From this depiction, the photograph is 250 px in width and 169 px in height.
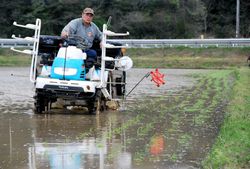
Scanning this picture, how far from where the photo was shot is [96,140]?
30.5ft

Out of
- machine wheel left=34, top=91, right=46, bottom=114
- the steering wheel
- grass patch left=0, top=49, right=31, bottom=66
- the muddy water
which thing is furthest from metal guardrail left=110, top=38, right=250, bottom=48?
machine wheel left=34, top=91, right=46, bottom=114

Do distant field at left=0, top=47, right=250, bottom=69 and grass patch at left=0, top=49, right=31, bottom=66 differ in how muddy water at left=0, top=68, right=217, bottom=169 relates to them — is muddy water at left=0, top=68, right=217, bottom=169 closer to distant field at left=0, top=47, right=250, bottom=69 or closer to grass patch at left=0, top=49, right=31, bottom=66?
distant field at left=0, top=47, right=250, bottom=69

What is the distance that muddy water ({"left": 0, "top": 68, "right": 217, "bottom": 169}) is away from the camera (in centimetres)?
768

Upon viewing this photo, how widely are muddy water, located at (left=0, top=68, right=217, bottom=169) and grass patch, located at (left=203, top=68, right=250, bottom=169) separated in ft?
0.74

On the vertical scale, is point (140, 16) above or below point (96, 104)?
above

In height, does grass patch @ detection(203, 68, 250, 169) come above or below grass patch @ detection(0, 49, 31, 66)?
below

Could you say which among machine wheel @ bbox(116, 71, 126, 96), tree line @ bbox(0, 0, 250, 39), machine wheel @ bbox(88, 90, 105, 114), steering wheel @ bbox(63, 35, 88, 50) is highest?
tree line @ bbox(0, 0, 250, 39)

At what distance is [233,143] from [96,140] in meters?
1.99

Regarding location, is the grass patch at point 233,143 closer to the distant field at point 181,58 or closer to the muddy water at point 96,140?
the muddy water at point 96,140

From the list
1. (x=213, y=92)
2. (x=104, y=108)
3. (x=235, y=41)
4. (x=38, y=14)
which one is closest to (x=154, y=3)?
(x=38, y=14)

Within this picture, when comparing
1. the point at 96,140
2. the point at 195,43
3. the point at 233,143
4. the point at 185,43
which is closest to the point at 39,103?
the point at 96,140

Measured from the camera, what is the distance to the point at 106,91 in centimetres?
1298

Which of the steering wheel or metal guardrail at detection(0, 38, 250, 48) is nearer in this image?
the steering wheel

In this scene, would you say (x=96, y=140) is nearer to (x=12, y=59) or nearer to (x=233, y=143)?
(x=233, y=143)
